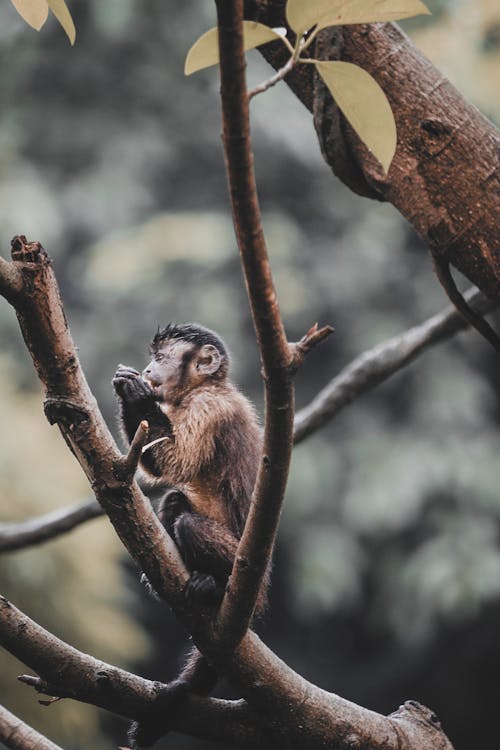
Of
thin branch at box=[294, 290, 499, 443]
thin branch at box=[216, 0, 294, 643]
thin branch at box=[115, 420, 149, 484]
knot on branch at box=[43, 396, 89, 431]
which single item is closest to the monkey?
thin branch at box=[294, 290, 499, 443]

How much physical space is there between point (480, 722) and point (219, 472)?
7393 millimetres

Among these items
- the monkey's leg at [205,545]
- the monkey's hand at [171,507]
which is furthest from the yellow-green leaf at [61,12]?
the monkey's hand at [171,507]

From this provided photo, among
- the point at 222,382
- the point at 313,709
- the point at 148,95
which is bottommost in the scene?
the point at 313,709

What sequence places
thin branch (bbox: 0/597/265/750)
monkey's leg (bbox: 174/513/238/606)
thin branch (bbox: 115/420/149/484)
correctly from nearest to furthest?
thin branch (bbox: 115/420/149/484)
thin branch (bbox: 0/597/265/750)
monkey's leg (bbox: 174/513/238/606)

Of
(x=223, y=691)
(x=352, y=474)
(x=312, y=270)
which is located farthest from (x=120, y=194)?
(x=223, y=691)

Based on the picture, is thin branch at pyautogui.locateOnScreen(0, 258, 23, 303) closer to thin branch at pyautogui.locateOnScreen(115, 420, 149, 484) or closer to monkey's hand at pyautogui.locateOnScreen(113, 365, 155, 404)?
thin branch at pyautogui.locateOnScreen(115, 420, 149, 484)

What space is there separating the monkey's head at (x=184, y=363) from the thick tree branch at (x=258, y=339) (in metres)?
1.75

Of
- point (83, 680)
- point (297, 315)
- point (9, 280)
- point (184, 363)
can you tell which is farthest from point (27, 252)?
point (297, 315)

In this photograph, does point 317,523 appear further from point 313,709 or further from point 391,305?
point 313,709

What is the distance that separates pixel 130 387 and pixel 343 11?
74.0 inches

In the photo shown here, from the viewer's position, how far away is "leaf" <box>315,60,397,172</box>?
141 centimetres

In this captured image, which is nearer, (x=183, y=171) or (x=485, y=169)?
(x=485, y=169)

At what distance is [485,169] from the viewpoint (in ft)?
7.24

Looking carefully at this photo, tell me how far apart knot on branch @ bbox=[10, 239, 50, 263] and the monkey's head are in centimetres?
191
